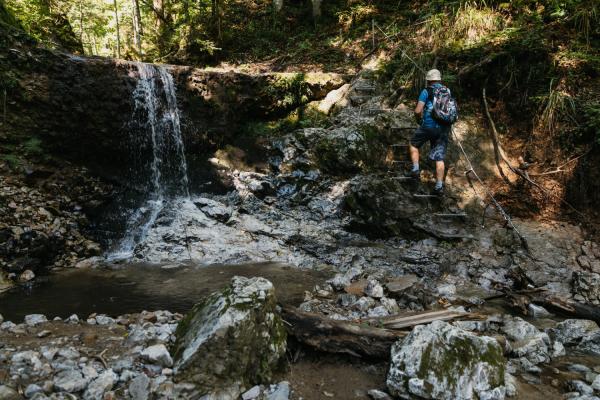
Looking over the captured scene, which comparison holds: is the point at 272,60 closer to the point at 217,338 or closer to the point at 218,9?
the point at 218,9

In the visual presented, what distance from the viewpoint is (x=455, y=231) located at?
25.5ft

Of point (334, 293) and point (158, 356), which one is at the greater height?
point (158, 356)

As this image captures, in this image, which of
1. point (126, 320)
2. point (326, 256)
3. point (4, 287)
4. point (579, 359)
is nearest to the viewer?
point (579, 359)

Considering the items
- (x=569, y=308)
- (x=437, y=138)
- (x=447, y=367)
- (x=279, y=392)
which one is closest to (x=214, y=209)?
(x=437, y=138)

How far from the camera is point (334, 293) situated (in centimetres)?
590

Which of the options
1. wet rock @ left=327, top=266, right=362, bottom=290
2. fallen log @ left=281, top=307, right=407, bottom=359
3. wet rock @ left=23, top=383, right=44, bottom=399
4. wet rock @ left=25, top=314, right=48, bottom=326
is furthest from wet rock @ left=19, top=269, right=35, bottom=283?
wet rock @ left=327, top=266, right=362, bottom=290

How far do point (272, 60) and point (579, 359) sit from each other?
45.8ft

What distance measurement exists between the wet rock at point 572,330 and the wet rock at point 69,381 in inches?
210

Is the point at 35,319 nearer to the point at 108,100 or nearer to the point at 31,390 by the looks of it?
the point at 31,390

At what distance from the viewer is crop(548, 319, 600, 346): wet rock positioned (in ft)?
15.1

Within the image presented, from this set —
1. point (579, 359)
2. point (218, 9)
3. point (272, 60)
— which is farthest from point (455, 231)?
point (218, 9)

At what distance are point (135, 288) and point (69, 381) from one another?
3.04m

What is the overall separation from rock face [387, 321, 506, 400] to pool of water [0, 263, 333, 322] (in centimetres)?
234

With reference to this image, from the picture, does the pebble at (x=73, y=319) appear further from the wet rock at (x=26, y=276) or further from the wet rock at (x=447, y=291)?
the wet rock at (x=447, y=291)
